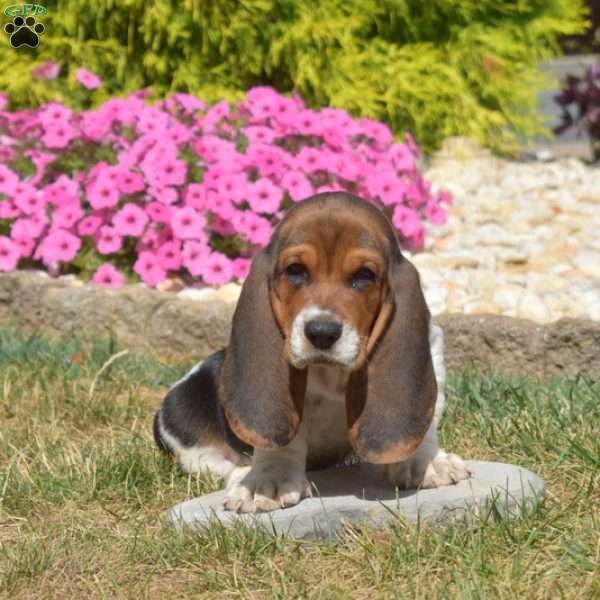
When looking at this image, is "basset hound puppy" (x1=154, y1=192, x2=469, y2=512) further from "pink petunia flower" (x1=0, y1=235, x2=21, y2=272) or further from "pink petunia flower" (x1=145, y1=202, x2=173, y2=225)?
"pink petunia flower" (x1=0, y1=235, x2=21, y2=272)

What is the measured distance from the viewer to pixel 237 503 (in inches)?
145

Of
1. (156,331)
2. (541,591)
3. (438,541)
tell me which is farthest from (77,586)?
(156,331)

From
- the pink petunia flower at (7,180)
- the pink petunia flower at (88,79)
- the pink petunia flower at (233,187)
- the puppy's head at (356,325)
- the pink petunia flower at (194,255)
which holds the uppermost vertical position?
the puppy's head at (356,325)

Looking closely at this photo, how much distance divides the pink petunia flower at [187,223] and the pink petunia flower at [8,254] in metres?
0.97

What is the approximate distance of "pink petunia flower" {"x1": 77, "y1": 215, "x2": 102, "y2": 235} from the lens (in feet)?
22.8

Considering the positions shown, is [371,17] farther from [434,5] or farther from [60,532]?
[60,532]

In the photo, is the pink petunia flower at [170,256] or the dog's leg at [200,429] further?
the pink petunia flower at [170,256]

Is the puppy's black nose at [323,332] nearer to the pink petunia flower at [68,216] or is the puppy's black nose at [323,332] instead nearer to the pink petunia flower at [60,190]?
the pink petunia flower at [68,216]

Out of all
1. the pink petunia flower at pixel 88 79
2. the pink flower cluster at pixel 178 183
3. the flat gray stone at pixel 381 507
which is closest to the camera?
the flat gray stone at pixel 381 507

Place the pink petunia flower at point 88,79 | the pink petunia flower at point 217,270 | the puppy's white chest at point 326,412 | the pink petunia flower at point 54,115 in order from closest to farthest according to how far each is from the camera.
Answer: the puppy's white chest at point 326,412
the pink petunia flower at point 217,270
the pink petunia flower at point 54,115
the pink petunia flower at point 88,79

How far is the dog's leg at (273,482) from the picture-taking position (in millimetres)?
3666

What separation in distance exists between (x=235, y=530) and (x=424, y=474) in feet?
2.19

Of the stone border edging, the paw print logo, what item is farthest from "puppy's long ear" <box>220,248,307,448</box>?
the paw print logo

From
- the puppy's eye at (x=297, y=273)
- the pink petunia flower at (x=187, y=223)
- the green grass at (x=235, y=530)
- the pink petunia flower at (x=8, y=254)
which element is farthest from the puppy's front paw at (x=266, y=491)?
the pink petunia flower at (x=8, y=254)
